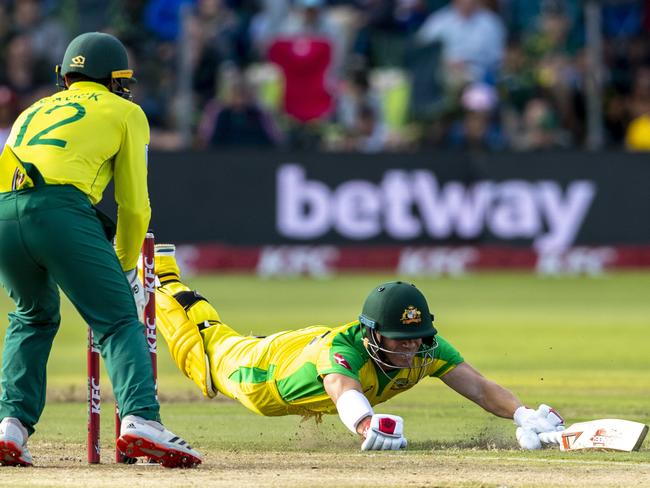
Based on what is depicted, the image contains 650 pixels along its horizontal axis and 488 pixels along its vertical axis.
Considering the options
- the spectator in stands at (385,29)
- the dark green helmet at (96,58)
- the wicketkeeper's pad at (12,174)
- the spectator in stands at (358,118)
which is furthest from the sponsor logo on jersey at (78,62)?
the spectator in stands at (385,29)

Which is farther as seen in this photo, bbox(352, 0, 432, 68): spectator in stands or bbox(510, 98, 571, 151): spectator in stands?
bbox(352, 0, 432, 68): spectator in stands

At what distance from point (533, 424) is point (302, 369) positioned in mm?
1259

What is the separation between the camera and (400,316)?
297 inches

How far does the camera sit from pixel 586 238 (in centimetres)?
2027

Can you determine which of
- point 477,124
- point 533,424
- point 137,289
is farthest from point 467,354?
point 477,124

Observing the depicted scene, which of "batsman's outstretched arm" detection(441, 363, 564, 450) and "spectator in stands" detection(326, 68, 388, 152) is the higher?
"spectator in stands" detection(326, 68, 388, 152)

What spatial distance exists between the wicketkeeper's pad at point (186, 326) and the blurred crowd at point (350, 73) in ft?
35.9

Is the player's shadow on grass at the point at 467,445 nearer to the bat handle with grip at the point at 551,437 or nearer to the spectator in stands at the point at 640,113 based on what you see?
the bat handle with grip at the point at 551,437

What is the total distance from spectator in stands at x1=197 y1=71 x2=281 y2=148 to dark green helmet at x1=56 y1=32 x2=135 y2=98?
1287cm

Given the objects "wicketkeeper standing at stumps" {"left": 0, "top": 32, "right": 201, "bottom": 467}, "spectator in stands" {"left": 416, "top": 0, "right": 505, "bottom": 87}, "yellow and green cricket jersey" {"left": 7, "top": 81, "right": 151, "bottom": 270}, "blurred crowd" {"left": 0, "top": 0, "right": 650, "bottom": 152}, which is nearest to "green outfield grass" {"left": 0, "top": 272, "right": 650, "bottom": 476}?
"wicketkeeper standing at stumps" {"left": 0, "top": 32, "right": 201, "bottom": 467}

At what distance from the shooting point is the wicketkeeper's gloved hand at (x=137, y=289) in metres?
7.27

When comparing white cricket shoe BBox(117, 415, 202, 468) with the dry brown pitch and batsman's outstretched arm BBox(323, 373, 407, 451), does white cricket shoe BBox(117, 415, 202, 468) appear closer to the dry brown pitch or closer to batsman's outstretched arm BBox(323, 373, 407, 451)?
the dry brown pitch

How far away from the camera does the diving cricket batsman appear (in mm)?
7535

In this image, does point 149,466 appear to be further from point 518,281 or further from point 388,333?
point 518,281
